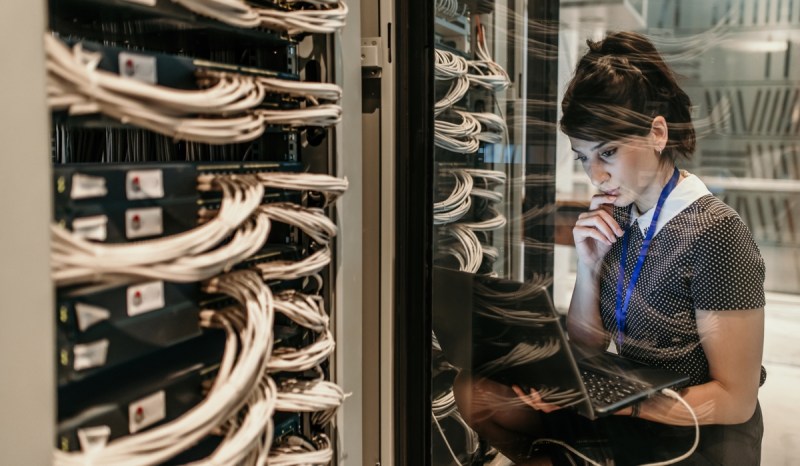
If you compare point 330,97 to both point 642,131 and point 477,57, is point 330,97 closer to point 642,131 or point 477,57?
point 477,57

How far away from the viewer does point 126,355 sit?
846mm

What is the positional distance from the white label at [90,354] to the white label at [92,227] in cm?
12

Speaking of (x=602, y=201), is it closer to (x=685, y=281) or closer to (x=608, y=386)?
(x=685, y=281)

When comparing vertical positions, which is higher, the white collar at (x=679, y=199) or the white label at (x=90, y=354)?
the white collar at (x=679, y=199)

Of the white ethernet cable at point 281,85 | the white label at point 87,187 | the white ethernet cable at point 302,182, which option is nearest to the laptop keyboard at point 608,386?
the white ethernet cable at point 302,182

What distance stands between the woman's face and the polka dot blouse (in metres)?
0.04

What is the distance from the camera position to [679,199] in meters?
1.21

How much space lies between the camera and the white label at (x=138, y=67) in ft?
2.69

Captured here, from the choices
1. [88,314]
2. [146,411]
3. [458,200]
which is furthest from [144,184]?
[458,200]

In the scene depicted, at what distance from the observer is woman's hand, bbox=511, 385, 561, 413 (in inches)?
54.1

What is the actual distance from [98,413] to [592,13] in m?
1.01

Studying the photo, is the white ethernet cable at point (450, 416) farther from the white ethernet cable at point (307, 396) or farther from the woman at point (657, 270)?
the white ethernet cable at point (307, 396)

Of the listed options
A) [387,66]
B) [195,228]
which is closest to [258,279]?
[195,228]

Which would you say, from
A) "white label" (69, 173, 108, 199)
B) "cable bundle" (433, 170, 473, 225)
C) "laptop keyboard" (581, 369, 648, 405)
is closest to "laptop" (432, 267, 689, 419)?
"laptop keyboard" (581, 369, 648, 405)
